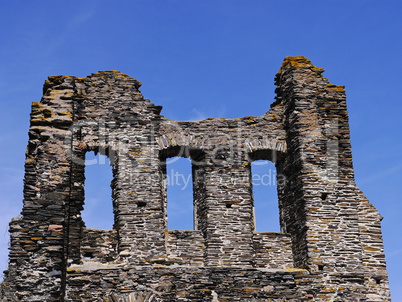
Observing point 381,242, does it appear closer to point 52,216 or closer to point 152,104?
point 152,104

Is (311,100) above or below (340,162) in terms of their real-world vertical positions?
above

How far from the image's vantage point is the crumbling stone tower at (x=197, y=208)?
13930mm

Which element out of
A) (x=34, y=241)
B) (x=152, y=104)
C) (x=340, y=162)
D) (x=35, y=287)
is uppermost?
(x=152, y=104)

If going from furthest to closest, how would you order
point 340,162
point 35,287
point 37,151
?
point 340,162 < point 37,151 < point 35,287

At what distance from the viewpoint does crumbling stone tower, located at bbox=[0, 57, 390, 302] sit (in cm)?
1393

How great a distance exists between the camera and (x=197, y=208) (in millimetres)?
15492

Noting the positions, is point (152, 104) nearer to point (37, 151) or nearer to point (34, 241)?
point (37, 151)

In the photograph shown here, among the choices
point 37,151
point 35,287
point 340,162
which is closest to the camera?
point 35,287

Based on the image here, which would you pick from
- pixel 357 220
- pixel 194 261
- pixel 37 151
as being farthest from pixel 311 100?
pixel 37 151

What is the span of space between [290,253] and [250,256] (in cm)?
98

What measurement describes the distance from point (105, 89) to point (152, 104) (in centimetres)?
103

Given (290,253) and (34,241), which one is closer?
(34,241)

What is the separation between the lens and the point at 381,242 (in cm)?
1527

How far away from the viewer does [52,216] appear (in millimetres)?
13945
